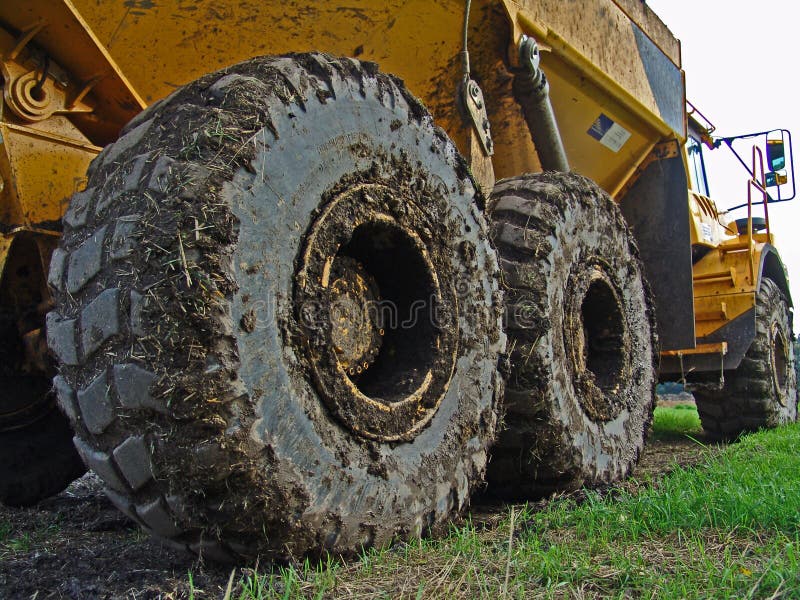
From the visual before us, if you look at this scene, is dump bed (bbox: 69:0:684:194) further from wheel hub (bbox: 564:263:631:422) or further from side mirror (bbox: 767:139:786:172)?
side mirror (bbox: 767:139:786:172)

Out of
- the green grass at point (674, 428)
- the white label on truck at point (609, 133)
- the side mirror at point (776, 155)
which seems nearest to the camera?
the white label on truck at point (609, 133)

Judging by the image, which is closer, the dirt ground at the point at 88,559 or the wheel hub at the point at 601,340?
the dirt ground at the point at 88,559

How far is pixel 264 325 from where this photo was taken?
1.90 meters

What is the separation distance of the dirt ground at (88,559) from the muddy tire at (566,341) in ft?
0.80

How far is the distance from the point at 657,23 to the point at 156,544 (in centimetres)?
490

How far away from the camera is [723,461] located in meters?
3.89

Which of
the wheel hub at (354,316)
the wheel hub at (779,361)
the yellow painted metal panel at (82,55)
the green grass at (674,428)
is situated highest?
the yellow painted metal panel at (82,55)

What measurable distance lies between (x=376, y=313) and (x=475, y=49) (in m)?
1.77

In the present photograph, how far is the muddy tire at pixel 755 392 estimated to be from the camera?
6203 mm

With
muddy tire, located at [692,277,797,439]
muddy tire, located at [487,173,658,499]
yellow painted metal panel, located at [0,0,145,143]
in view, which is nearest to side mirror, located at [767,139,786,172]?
muddy tire, located at [692,277,797,439]

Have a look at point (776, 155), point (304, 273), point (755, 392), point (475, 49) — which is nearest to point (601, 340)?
point (475, 49)

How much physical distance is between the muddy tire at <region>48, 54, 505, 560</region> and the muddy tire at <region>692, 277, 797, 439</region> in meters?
4.47

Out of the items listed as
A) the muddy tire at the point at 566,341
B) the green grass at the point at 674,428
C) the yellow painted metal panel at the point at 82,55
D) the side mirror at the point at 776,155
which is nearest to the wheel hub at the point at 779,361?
the green grass at the point at 674,428

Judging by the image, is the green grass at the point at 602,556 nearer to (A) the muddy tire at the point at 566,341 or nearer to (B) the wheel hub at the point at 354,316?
(A) the muddy tire at the point at 566,341
